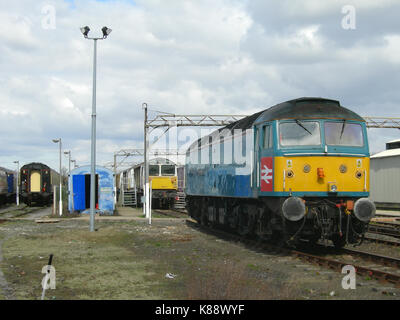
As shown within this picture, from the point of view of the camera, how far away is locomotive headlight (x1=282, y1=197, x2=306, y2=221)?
10945mm

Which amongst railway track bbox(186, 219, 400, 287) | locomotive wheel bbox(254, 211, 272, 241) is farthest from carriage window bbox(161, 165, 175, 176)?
locomotive wheel bbox(254, 211, 272, 241)

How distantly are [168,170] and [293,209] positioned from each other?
24.6 meters

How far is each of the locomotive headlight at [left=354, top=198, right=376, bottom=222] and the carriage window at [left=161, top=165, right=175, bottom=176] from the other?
2449 centimetres

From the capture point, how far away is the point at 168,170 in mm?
35219

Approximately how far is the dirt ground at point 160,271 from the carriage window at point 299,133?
2.77m

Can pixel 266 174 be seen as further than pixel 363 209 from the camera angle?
Yes

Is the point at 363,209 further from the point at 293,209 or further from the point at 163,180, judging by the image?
the point at 163,180

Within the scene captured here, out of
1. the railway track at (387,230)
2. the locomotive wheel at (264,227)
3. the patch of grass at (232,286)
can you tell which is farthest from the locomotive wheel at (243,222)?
the railway track at (387,230)

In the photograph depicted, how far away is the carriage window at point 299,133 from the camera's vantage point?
38.3 feet

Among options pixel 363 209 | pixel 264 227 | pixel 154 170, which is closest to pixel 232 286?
pixel 363 209

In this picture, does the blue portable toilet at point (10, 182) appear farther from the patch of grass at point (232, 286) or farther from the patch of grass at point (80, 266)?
the patch of grass at point (232, 286)
